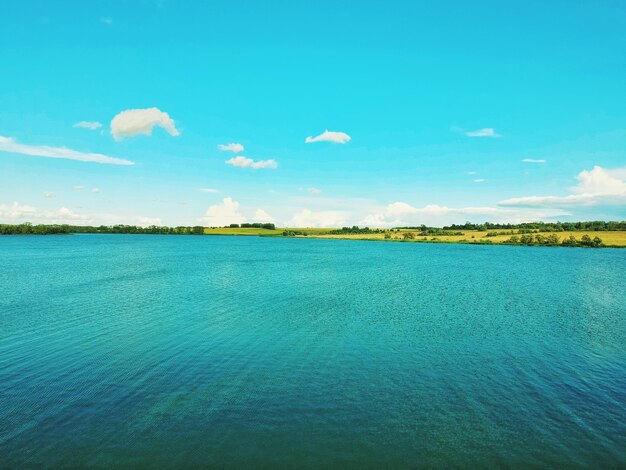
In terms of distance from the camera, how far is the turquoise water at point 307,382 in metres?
12.8

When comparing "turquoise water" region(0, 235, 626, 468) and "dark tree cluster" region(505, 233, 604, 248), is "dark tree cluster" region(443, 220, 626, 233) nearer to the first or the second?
"dark tree cluster" region(505, 233, 604, 248)

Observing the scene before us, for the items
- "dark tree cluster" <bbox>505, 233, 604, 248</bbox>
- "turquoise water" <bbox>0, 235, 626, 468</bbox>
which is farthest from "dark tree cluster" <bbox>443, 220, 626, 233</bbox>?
"turquoise water" <bbox>0, 235, 626, 468</bbox>

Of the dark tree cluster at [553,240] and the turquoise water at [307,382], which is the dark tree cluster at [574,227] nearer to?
the dark tree cluster at [553,240]

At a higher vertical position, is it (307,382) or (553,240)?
(553,240)

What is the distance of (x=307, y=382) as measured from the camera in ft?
59.9

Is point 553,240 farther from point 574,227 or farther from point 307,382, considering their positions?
point 307,382

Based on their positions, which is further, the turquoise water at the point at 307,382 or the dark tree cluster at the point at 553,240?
the dark tree cluster at the point at 553,240

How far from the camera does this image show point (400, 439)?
1346cm

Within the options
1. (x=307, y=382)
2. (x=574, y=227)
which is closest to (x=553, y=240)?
(x=574, y=227)

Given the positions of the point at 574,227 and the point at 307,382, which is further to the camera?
the point at 574,227

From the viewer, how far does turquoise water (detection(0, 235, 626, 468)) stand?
12797mm

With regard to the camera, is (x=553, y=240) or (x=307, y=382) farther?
(x=553, y=240)

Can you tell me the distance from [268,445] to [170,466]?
10.6ft

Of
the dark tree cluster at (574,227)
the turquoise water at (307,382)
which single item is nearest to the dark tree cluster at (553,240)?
the dark tree cluster at (574,227)
